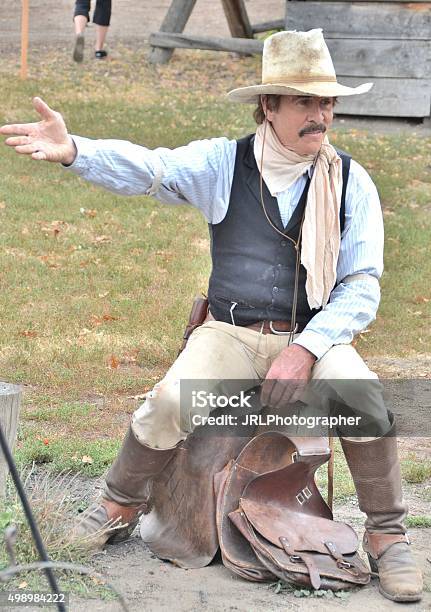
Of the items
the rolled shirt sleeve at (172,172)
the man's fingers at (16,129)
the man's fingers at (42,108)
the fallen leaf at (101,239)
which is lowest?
the fallen leaf at (101,239)

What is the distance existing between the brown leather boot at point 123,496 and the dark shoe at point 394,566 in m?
0.75

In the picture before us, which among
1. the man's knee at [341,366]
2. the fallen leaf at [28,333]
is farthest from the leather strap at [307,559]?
the fallen leaf at [28,333]

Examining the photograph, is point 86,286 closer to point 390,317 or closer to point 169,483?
point 390,317


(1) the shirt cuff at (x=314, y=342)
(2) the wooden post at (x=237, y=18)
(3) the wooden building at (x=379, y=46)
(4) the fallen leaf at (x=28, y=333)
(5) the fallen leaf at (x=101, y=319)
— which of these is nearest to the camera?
(1) the shirt cuff at (x=314, y=342)

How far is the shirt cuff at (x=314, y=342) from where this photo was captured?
3666mm

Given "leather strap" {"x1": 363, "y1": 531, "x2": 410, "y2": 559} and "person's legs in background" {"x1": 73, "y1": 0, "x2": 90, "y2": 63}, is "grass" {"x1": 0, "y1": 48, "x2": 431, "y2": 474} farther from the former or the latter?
"leather strap" {"x1": 363, "y1": 531, "x2": 410, "y2": 559}

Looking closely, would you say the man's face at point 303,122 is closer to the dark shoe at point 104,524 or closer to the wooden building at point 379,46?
the dark shoe at point 104,524

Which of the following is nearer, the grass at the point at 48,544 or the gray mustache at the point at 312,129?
the grass at the point at 48,544

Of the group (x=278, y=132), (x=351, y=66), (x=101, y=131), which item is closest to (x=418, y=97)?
(x=351, y=66)

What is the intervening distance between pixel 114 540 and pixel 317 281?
3.82 feet

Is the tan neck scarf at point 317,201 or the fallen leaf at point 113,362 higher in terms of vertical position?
the tan neck scarf at point 317,201

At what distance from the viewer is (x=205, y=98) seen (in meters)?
11.9

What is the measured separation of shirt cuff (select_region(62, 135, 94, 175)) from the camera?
3646 millimetres

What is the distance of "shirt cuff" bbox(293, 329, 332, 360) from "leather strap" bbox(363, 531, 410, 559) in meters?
0.63
